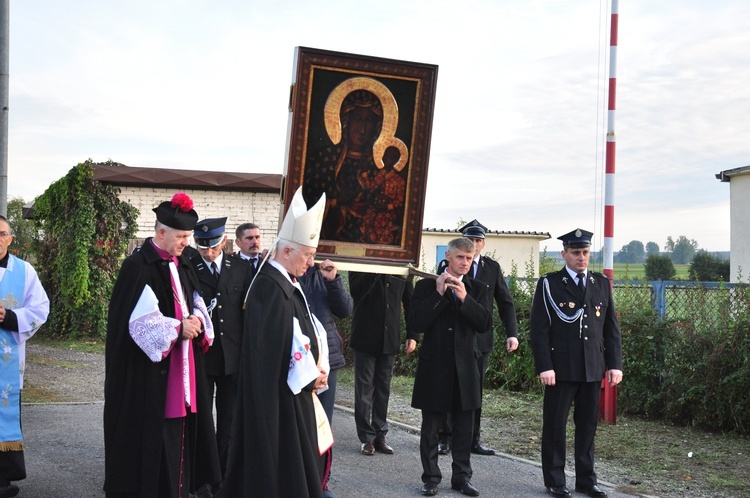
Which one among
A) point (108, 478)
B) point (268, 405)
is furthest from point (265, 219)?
point (268, 405)

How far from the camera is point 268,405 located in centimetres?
423

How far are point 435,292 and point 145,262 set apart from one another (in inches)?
94.3

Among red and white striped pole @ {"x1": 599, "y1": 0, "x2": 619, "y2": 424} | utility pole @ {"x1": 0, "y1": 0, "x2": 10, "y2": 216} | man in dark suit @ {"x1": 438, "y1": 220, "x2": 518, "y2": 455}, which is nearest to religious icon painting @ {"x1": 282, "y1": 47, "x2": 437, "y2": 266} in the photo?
man in dark suit @ {"x1": 438, "y1": 220, "x2": 518, "y2": 455}

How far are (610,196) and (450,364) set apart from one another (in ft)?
12.4

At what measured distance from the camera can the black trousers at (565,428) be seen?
6.81 meters

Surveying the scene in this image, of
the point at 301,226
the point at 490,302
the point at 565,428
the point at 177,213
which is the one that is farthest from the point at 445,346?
the point at 301,226

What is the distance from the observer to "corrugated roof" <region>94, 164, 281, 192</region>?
17391mm

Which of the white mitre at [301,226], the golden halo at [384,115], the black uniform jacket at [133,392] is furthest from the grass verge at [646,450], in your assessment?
the white mitre at [301,226]

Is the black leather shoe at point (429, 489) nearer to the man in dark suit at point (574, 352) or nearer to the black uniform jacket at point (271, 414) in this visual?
the man in dark suit at point (574, 352)

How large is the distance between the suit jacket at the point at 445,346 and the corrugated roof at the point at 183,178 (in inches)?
438

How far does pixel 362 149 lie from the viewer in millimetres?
6938

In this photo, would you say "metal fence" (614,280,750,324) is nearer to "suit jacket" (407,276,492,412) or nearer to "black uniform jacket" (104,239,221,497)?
"suit jacket" (407,276,492,412)

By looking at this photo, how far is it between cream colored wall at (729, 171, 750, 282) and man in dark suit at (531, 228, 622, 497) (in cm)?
1931

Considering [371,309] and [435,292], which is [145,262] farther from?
[371,309]
